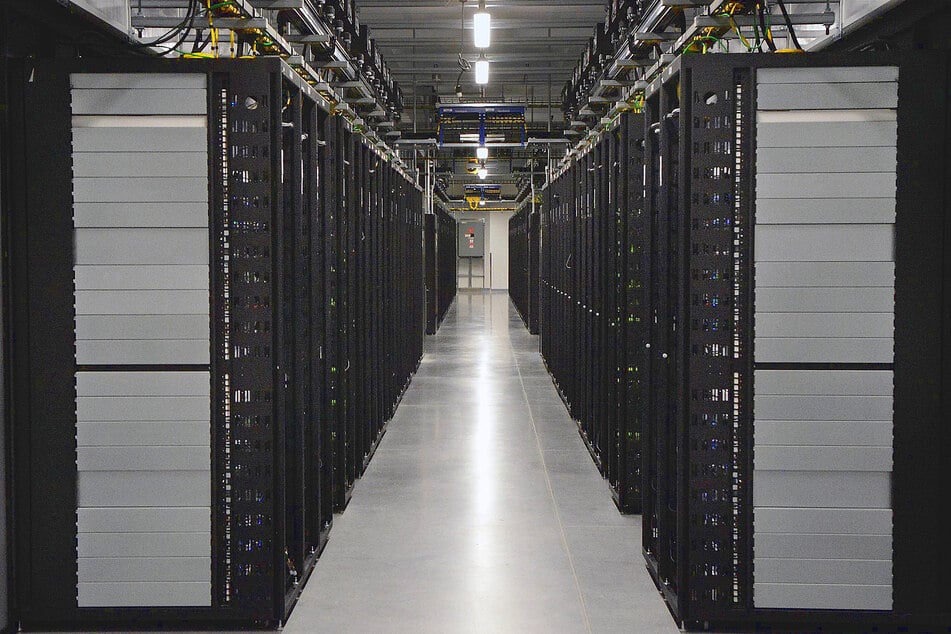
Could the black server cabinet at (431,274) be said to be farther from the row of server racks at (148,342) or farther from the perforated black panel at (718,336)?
the perforated black panel at (718,336)

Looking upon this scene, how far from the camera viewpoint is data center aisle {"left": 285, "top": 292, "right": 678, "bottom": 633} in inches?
131

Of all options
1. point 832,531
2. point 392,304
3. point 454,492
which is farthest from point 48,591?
point 392,304

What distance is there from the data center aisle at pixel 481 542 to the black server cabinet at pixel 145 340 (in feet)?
1.83

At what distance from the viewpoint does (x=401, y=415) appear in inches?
305

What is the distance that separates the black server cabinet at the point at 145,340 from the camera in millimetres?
3000

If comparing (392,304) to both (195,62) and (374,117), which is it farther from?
(195,62)

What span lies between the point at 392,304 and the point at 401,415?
3.54 feet

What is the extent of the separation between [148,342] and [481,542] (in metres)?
1.99

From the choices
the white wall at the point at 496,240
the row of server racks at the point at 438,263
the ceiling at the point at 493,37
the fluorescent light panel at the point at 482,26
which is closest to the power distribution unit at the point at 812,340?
the fluorescent light panel at the point at 482,26

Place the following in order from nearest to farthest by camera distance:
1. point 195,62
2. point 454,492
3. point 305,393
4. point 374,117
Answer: point 195,62, point 305,393, point 454,492, point 374,117

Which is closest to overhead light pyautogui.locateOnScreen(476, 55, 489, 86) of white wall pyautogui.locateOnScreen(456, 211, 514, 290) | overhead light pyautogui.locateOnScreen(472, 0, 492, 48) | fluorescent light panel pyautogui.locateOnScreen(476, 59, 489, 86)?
fluorescent light panel pyautogui.locateOnScreen(476, 59, 489, 86)

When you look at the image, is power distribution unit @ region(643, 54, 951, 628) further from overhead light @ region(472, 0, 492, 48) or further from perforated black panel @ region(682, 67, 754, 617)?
overhead light @ region(472, 0, 492, 48)

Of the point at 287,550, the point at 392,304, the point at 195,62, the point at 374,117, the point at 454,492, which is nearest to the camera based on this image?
the point at 195,62

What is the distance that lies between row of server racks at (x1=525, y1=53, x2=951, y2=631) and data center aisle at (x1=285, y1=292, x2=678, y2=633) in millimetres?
523
